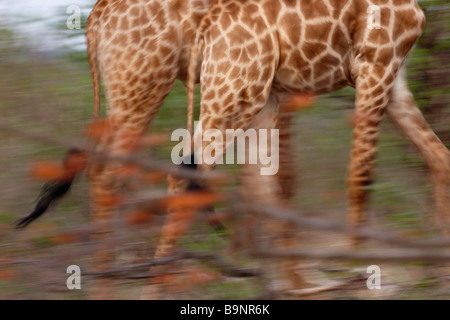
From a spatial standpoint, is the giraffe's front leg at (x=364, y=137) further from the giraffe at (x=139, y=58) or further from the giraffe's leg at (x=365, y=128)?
the giraffe at (x=139, y=58)

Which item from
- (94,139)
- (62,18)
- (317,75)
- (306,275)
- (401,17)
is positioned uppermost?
(62,18)

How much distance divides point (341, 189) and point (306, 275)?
3.32 ft

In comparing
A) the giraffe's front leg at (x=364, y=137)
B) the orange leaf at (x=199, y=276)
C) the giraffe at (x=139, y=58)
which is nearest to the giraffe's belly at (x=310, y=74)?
the giraffe's front leg at (x=364, y=137)

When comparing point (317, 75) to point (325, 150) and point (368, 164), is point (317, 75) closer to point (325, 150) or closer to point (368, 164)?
point (368, 164)

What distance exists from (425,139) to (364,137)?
14.4 inches

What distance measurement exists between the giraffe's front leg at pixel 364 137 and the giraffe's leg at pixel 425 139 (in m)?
0.15

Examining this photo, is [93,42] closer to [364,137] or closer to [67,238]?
[364,137]

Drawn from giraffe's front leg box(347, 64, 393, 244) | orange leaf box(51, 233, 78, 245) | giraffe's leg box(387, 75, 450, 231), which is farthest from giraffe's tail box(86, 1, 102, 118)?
orange leaf box(51, 233, 78, 245)

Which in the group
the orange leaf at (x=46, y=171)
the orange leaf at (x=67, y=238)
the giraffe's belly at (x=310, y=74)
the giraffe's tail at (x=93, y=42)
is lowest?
the orange leaf at (x=67, y=238)

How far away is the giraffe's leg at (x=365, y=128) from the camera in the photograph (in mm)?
3570

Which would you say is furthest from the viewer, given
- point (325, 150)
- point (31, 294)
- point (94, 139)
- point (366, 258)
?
point (325, 150)

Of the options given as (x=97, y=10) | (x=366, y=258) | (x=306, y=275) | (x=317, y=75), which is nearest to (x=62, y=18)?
(x=97, y=10)

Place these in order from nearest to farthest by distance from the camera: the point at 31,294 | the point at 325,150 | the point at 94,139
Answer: the point at 94,139 < the point at 31,294 < the point at 325,150

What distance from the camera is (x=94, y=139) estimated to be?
6.50 feet
